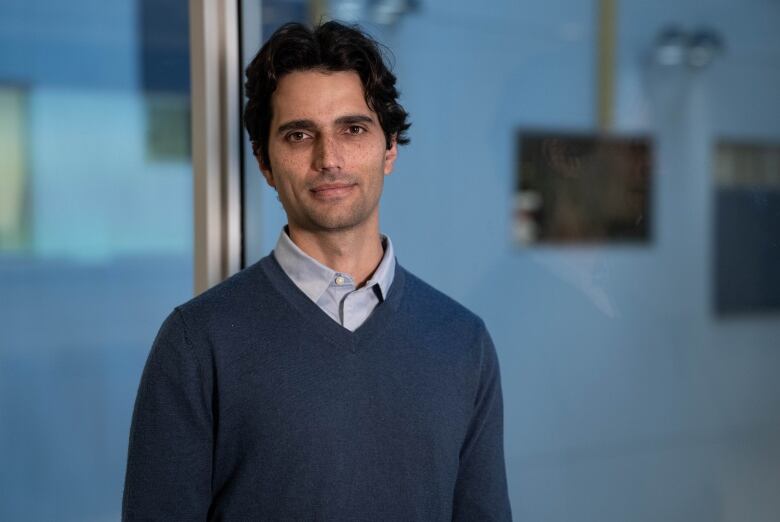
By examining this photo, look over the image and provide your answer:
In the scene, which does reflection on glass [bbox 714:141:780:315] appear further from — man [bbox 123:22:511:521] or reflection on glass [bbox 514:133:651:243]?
man [bbox 123:22:511:521]

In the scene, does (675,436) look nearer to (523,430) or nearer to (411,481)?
(523,430)

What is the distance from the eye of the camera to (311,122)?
1.56 m

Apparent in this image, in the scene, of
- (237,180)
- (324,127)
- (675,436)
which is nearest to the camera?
(324,127)

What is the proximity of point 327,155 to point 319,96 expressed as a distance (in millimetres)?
95

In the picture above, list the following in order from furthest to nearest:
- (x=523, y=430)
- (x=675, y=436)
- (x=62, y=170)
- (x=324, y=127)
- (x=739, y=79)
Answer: (x=62, y=170), (x=523, y=430), (x=675, y=436), (x=739, y=79), (x=324, y=127)

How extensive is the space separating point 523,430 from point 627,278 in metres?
0.37

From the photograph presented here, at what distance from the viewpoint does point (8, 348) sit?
9.62 ft

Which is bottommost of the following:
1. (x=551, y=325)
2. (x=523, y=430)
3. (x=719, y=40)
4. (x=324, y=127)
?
(x=523, y=430)

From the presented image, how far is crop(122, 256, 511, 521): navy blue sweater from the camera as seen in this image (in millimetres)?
1524

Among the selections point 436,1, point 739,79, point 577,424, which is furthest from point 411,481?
point 436,1

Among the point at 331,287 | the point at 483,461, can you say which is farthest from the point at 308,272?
the point at 483,461

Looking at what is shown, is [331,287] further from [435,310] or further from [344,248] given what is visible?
[435,310]

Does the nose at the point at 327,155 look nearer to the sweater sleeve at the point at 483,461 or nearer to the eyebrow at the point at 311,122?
the eyebrow at the point at 311,122

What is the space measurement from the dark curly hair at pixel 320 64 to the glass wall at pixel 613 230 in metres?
0.39
